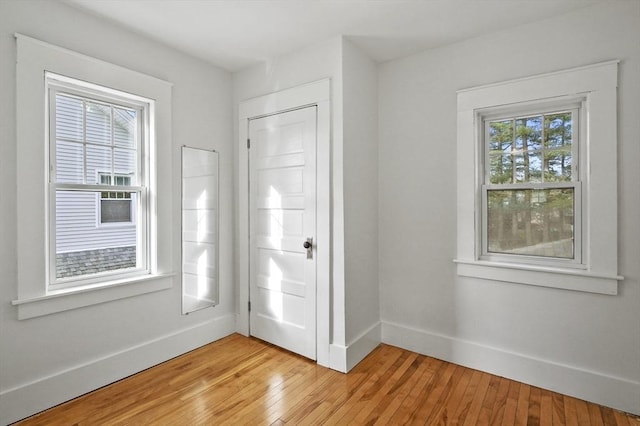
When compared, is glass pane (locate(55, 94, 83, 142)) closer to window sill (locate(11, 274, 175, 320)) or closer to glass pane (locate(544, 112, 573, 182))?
window sill (locate(11, 274, 175, 320))

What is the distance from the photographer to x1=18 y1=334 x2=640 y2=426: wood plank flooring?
6.96ft

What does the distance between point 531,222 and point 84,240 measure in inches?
138

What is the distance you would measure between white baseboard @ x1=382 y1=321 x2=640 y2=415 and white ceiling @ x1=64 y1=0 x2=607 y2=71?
2589 mm

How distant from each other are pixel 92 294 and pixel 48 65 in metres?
1.63

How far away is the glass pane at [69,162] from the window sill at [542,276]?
3112mm

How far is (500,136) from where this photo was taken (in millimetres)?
2773

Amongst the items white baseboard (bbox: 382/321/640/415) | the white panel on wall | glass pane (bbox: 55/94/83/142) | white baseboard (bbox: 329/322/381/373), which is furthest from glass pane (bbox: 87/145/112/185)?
white baseboard (bbox: 382/321/640/415)

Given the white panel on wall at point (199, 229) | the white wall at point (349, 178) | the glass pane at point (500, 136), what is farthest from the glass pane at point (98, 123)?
the glass pane at point (500, 136)

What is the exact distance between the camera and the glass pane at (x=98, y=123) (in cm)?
254

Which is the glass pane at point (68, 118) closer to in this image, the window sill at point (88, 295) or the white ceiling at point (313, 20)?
the white ceiling at point (313, 20)

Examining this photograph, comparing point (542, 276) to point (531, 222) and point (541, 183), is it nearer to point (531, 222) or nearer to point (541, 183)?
point (531, 222)

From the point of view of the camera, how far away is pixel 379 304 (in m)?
3.29

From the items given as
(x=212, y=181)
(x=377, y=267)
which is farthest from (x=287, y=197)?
(x=377, y=267)

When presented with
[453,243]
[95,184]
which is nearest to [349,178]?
[453,243]
